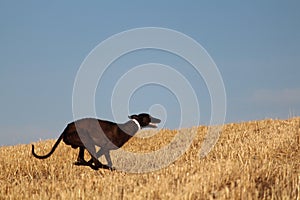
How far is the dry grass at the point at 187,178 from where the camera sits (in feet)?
22.6

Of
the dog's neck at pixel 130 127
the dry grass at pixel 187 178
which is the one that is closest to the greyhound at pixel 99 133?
the dog's neck at pixel 130 127

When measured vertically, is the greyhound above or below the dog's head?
below

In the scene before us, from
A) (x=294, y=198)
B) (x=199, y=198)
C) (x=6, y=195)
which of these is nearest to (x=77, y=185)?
(x=6, y=195)

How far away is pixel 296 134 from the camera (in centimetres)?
1413

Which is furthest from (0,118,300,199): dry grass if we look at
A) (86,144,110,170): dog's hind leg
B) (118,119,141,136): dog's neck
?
(118,119,141,136): dog's neck

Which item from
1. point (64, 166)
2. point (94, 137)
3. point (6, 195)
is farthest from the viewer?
point (64, 166)

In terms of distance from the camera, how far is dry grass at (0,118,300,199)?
6895mm

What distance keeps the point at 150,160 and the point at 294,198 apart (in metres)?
6.74

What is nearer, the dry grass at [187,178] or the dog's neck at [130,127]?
the dry grass at [187,178]

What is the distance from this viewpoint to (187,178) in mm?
7723

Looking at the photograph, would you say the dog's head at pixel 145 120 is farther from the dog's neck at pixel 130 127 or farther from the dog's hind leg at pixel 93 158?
the dog's hind leg at pixel 93 158

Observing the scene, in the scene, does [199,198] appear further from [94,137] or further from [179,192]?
[94,137]

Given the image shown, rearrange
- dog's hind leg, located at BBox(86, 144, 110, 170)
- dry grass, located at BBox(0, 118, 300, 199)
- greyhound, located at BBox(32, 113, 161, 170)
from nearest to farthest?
dry grass, located at BBox(0, 118, 300, 199)
greyhound, located at BBox(32, 113, 161, 170)
dog's hind leg, located at BBox(86, 144, 110, 170)

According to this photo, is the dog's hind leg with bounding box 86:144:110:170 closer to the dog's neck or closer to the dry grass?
the dry grass
